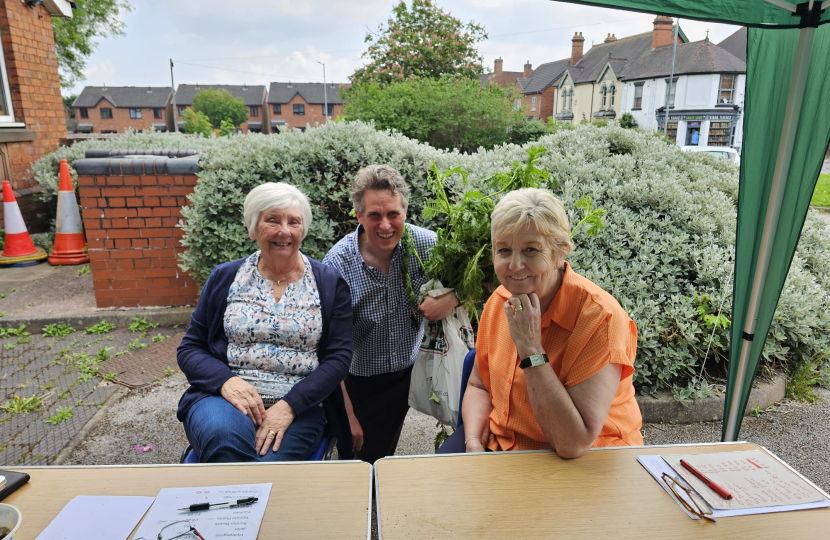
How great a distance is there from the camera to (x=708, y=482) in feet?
4.93

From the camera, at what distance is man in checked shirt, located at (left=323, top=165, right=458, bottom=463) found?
104 inches

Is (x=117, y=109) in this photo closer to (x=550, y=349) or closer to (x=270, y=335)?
(x=270, y=335)

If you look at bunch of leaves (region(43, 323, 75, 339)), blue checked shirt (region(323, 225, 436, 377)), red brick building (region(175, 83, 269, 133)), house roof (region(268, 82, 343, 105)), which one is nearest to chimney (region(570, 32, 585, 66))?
house roof (region(268, 82, 343, 105))

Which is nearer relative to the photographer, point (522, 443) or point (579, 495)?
point (579, 495)

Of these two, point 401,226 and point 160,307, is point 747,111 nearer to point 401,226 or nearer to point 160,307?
point 401,226

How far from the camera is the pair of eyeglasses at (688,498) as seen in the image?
138 cm

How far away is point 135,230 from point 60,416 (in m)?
2.13

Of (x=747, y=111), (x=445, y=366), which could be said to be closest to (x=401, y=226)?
(x=445, y=366)

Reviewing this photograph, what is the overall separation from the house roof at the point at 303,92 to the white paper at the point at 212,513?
84050 millimetres

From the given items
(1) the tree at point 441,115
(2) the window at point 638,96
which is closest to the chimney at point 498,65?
(2) the window at point 638,96

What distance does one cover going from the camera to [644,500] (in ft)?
4.75

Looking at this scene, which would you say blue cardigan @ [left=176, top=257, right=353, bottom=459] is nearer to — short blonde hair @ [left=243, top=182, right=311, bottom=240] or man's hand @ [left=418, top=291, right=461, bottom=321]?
short blonde hair @ [left=243, top=182, right=311, bottom=240]

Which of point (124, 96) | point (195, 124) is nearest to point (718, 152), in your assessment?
point (195, 124)

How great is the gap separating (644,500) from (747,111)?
1.96 m
